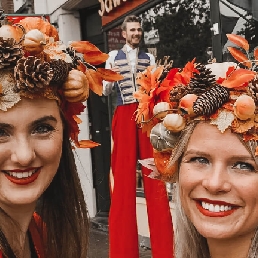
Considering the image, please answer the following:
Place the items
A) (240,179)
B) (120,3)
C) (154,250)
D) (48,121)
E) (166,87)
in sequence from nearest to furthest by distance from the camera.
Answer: (240,179), (48,121), (166,87), (154,250), (120,3)

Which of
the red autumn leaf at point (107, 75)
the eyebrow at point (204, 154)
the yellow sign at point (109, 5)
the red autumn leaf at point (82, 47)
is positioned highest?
the yellow sign at point (109, 5)

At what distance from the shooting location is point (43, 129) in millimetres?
2107

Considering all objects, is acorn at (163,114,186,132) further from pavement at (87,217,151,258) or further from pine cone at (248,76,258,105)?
pavement at (87,217,151,258)

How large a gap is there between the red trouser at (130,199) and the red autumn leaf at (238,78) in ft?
6.36

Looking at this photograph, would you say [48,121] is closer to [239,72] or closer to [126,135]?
[239,72]

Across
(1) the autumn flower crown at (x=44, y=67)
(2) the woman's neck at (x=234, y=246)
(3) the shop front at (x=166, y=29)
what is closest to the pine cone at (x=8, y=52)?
(1) the autumn flower crown at (x=44, y=67)

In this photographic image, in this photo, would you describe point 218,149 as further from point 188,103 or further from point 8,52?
point 8,52

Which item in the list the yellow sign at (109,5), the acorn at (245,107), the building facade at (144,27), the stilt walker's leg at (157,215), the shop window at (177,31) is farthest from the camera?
the yellow sign at (109,5)

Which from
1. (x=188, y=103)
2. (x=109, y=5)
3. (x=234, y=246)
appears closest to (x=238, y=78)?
(x=188, y=103)

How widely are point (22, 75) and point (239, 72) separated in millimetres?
780

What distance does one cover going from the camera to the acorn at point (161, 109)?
7.27ft

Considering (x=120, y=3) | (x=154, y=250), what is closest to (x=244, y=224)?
(x=154, y=250)

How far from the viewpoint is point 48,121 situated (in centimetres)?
211

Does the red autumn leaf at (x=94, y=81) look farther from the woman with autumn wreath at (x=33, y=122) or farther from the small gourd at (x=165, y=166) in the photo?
the small gourd at (x=165, y=166)
